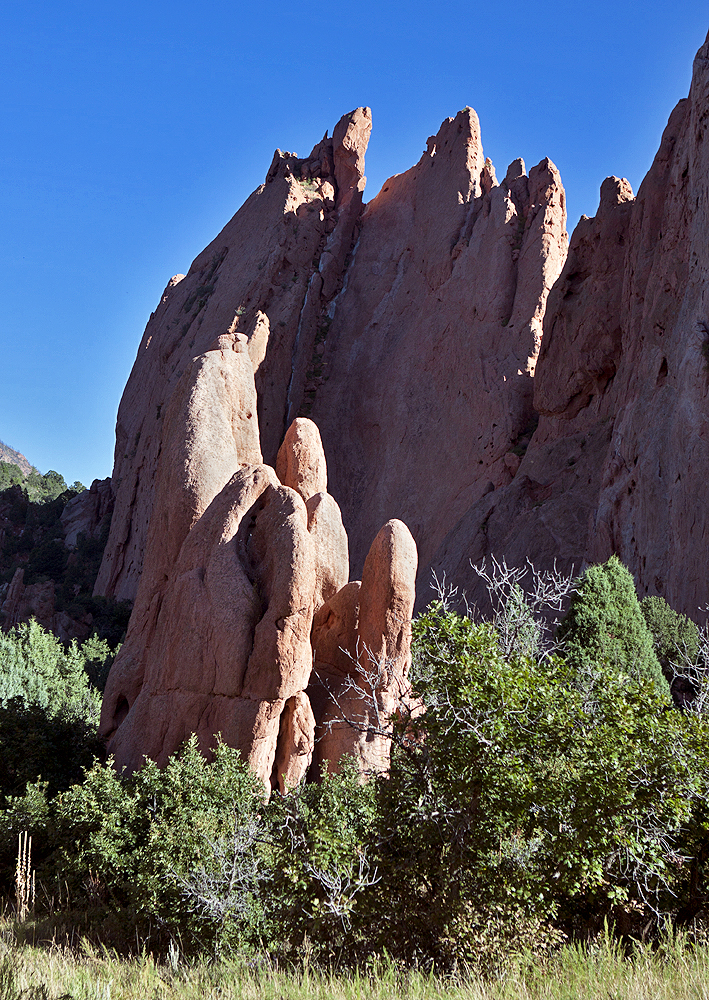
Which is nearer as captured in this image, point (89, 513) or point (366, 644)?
point (366, 644)

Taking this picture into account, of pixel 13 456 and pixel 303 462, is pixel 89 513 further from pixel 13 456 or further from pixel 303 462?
pixel 13 456

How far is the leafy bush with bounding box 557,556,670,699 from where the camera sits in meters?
17.1

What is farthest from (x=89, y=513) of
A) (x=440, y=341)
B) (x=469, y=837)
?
(x=469, y=837)

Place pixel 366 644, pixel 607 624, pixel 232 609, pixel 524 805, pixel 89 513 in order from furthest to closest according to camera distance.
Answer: pixel 89 513
pixel 607 624
pixel 366 644
pixel 232 609
pixel 524 805

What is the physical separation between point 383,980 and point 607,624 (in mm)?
11918

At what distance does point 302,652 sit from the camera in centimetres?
1328

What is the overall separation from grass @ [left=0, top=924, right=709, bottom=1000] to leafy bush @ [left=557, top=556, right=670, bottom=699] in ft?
30.1

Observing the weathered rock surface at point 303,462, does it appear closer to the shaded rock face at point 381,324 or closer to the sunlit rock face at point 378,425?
the sunlit rock face at point 378,425

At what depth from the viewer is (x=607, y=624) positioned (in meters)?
18.1

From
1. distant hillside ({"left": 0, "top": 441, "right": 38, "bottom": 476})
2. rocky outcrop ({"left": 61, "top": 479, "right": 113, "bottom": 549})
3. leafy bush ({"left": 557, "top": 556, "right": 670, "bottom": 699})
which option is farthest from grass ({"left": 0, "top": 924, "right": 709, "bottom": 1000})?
distant hillside ({"left": 0, "top": 441, "right": 38, "bottom": 476})

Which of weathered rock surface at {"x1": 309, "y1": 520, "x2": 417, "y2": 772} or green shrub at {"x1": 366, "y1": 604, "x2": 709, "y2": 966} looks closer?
green shrub at {"x1": 366, "y1": 604, "x2": 709, "y2": 966}

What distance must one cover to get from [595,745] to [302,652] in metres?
6.00

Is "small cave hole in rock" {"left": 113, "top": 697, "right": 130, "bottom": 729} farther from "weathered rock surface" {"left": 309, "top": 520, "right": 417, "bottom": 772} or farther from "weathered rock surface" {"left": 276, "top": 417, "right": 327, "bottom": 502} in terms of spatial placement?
"weathered rock surface" {"left": 276, "top": 417, "right": 327, "bottom": 502}

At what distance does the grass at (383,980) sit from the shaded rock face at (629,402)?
14834 mm
